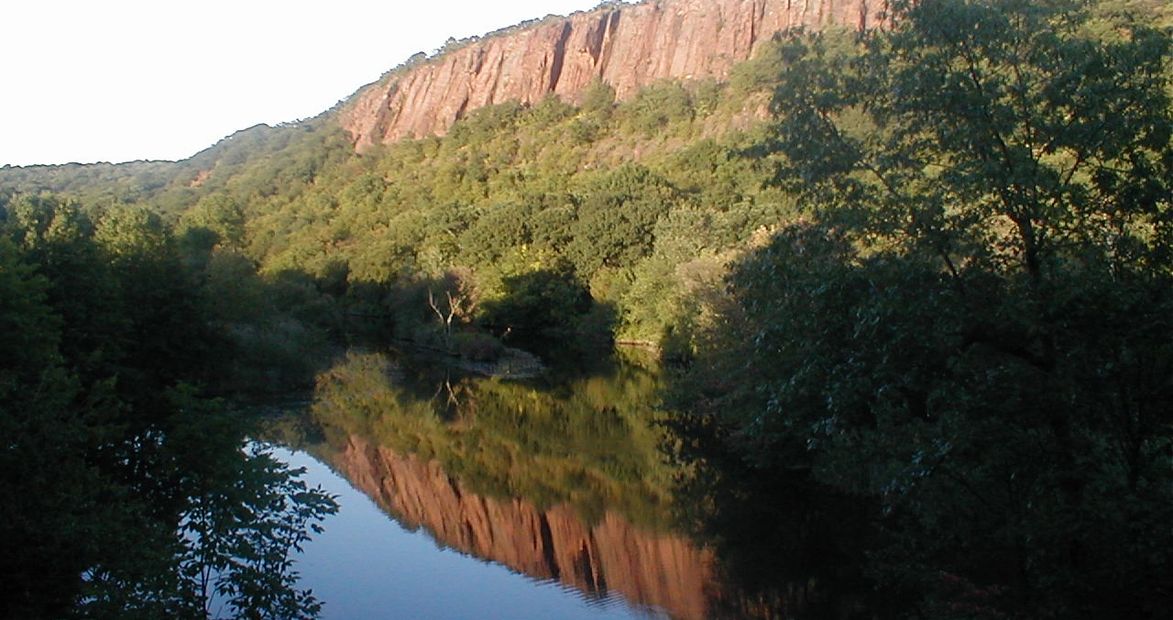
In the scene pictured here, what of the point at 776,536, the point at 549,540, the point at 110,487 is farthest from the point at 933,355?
the point at 549,540

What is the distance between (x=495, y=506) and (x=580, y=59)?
101 meters

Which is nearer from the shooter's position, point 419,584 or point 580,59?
point 419,584

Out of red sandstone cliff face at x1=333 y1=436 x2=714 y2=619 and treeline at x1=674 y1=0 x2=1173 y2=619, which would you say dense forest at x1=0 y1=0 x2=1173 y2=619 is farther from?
red sandstone cliff face at x1=333 y1=436 x2=714 y2=619

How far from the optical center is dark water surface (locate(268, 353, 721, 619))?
18.1 m

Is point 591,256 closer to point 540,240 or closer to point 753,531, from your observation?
point 540,240

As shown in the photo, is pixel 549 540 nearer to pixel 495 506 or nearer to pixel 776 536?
pixel 495 506

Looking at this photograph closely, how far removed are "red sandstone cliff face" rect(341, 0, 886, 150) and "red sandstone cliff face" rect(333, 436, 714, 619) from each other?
80670 mm

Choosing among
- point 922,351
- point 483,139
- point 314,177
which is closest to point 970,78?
point 922,351

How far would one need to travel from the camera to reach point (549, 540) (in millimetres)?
21844

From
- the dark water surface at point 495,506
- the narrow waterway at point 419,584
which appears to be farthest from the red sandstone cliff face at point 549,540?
the narrow waterway at point 419,584

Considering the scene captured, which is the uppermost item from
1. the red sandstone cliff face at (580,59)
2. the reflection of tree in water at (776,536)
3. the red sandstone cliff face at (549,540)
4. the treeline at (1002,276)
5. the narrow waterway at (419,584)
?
the red sandstone cliff face at (580,59)

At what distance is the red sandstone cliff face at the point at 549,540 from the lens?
18.6 meters

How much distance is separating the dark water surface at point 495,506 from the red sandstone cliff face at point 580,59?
235 feet

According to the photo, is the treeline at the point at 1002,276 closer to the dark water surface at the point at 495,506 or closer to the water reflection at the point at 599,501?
the water reflection at the point at 599,501
